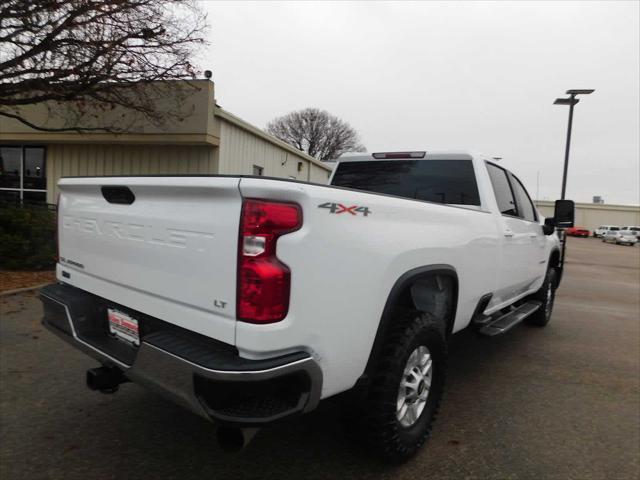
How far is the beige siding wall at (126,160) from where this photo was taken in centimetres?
1141

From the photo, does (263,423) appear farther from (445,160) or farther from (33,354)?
(33,354)

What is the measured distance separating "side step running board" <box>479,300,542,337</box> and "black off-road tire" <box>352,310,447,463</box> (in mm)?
1022

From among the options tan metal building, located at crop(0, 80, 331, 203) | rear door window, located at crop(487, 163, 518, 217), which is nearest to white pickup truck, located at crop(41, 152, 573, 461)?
rear door window, located at crop(487, 163, 518, 217)

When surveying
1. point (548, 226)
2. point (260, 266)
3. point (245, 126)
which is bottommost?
point (260, 266)

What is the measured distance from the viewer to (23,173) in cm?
1341

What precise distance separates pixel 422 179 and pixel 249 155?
964cm

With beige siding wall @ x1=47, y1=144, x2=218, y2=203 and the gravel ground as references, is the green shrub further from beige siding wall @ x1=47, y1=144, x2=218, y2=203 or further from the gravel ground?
beige siding wall @ x1=47, y1=144, x2=218, y2=203

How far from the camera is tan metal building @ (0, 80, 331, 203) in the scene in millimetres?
10586

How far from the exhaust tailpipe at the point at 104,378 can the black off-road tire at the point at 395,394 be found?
1.34m

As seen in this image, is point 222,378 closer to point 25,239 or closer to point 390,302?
point 390,302

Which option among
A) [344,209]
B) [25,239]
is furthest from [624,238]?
[344,209]

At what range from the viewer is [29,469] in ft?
7.74

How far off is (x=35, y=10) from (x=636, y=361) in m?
9.60

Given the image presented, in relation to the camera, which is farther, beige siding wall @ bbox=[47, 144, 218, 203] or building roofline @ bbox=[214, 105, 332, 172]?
beige siding wall @ bbox=[47, 144, 218, 203]
